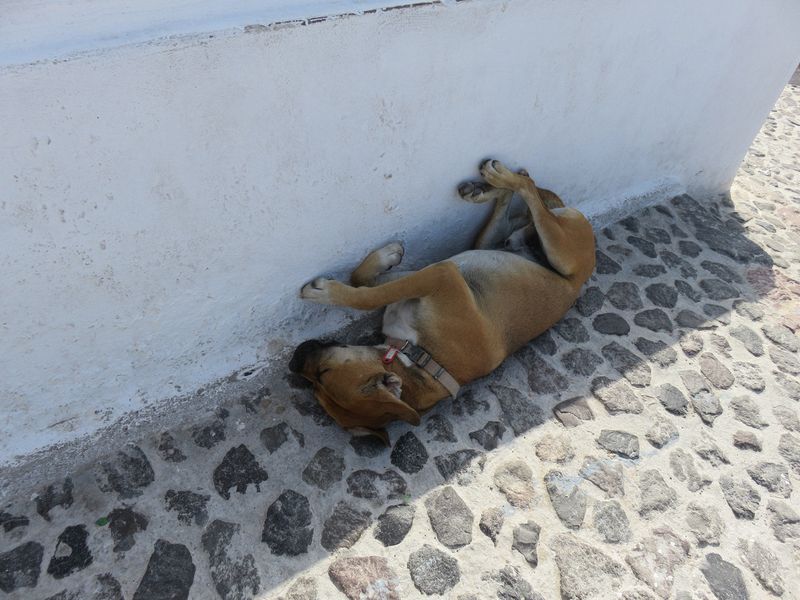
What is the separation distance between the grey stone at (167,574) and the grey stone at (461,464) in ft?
4.24

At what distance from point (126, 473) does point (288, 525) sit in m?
0.84

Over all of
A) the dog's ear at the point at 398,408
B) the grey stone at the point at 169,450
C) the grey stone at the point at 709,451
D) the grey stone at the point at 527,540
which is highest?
the dog's ear at the point at 398,408

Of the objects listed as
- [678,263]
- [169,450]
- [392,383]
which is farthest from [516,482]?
[678,263]

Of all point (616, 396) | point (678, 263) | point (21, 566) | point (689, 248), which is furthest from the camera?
point (689, 248)

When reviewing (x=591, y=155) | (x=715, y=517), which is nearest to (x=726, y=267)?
(x=591, y=155)

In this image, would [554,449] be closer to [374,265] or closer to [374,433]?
[374,433]

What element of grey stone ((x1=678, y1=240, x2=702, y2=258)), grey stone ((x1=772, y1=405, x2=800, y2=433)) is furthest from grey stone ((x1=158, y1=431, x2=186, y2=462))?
grey stone ((x1=678, y1=240, x2=702, y2=258))

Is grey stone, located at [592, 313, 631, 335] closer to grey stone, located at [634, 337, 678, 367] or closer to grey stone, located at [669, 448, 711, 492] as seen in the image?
grey stone, located at [634, 337, 678, 367]

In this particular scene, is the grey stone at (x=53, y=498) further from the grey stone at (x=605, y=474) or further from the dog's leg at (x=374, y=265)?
the grey stone at (x=605, y=474)

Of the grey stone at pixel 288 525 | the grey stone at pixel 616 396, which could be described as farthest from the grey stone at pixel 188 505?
the grey stone at pixel 616 396

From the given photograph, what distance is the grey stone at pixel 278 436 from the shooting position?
3.17 meters

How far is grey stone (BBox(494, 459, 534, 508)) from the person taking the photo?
3.12 metres

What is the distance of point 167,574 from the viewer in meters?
2.66

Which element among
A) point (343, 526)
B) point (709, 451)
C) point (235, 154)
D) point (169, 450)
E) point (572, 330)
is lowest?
point (709, 451)
